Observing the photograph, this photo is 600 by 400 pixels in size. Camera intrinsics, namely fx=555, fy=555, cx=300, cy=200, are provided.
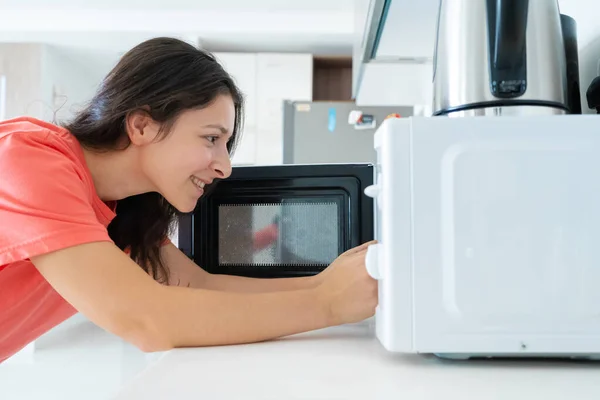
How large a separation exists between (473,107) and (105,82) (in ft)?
1.96

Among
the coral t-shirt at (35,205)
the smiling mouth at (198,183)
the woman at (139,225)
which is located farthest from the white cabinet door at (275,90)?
the coral t-shirt at (35,205)

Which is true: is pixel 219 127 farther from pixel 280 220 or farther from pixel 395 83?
pixel 395 83

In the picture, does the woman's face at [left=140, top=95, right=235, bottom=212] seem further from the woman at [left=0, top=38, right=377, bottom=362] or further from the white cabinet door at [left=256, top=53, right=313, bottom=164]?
the white cabinet door at [left=256, top=53, right=313, bottom=164]

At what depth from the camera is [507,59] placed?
1.84 ft

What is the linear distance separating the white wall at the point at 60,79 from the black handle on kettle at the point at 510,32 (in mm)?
3441

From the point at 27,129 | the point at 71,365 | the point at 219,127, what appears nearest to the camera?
the point at 27,129

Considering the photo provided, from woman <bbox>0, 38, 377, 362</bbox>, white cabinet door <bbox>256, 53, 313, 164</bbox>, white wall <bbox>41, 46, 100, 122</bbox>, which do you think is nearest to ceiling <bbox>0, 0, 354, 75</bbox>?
white cabinet door <bbox>256, 53, 313, 164</bbox>

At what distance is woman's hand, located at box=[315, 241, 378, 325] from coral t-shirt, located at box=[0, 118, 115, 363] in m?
0.27

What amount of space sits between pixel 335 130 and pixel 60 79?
2189mm

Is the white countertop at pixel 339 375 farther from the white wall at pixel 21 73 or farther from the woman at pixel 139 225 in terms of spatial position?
the white wall at pixel 21 73

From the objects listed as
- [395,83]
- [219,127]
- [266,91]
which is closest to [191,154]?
[219,127]

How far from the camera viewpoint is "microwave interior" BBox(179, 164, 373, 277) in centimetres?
96

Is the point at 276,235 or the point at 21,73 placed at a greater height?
the point at 21,73

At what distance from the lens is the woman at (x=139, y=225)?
60 cm
